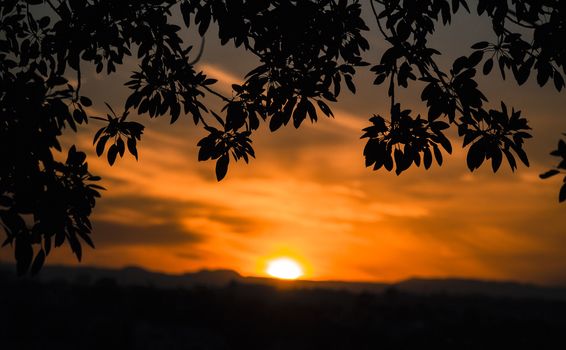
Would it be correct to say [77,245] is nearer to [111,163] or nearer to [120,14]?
[111,163]

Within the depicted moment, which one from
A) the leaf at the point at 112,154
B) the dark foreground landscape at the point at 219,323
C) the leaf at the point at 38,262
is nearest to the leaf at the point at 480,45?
the leaf at the point at 112,154

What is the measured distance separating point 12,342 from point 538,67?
18116 millimetres

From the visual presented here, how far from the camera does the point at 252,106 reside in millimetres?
6555

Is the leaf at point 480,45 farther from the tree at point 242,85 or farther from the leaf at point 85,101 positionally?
the leaf at point 85,101

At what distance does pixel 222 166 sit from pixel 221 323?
16.9 m

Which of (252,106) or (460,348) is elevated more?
(252,106)

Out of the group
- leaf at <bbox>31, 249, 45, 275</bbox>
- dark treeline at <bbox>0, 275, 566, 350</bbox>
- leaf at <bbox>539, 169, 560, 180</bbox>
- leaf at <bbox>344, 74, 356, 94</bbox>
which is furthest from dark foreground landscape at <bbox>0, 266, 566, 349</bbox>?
leaf at <bbox>539, 169, 560, 180</bbox>

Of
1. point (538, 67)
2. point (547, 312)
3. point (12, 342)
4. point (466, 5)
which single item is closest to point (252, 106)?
point (466, 5)

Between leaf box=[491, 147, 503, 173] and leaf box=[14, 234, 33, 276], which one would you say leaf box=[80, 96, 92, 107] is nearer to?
leaf box=[14, 234, 33, 276]

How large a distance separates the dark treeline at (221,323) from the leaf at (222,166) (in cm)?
A: 1496

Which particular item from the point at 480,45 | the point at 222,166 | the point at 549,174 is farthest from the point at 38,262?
the point at 480,45

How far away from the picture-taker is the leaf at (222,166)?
5.93 meters

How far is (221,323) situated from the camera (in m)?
22.1

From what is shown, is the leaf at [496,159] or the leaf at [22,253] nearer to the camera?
the leaf at [22,253]
